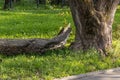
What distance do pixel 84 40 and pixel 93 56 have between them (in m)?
0.74

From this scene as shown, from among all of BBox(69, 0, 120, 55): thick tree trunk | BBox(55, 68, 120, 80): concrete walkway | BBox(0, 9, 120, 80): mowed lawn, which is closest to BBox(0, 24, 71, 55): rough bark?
BBox(0, 9, 120, 80): mowed lawn

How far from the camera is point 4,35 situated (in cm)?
1516

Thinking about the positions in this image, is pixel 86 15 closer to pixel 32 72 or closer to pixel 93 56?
pixel 93 56

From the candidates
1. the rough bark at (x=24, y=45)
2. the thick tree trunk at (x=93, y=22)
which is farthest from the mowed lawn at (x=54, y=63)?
the thick tree trunk at (x=93, y=22)

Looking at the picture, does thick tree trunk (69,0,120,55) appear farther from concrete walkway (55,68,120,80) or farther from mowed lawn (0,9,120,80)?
concrete walkway (55,68,120,80)

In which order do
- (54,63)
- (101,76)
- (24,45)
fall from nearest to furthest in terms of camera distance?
(101,76)
(54,63)
(24,45)

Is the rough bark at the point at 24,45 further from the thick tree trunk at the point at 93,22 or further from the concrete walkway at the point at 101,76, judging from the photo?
the concrete walkway at the point at 101,76

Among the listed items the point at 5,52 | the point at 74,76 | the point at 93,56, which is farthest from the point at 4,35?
the point at 74,76

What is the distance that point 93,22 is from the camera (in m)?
10.3

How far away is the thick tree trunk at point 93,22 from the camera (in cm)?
1026

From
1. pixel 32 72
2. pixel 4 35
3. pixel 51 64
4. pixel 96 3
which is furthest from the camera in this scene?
pixel 4 35

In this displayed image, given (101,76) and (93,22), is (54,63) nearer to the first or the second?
(101,76)

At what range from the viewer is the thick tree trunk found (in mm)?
10258

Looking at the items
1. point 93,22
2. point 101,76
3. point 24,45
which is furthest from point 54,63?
point 93,22
